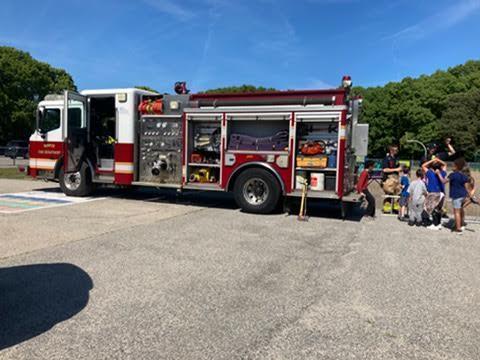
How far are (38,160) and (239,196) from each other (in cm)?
648

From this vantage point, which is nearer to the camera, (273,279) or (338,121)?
(273,279)

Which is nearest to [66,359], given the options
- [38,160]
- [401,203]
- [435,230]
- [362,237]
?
[362,237]

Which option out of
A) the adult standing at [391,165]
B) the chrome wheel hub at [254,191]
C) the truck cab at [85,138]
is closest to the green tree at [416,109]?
the adult standing at [391,165]

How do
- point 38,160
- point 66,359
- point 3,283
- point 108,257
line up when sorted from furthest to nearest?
1. point 38,160
2. point 108,257
3. point 3,283
4. point 66,359

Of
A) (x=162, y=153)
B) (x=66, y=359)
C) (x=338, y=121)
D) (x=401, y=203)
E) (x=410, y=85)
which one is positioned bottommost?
(x=66, y=359)

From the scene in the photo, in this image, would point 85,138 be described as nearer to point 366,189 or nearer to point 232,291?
point 366,189

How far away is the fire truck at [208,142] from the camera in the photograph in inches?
344

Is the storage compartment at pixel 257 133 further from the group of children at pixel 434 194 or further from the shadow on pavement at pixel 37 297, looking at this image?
the shadow on pavement at pixel 37 297

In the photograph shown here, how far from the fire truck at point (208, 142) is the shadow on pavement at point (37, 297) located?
5102mm

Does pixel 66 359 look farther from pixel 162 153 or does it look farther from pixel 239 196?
pixel 162 153

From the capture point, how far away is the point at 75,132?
1077 cm

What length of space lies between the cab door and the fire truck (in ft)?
0.09

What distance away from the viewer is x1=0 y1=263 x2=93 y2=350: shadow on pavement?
11.0 feet

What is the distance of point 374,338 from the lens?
3355 millimetres
